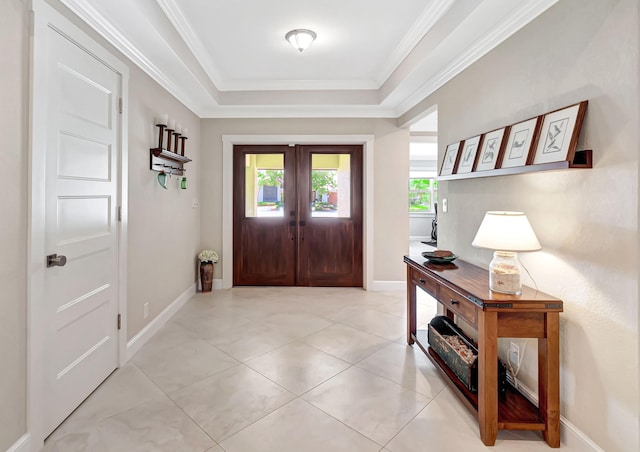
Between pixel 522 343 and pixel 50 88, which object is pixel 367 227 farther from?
pixel 50 88

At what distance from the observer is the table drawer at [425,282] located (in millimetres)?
2354

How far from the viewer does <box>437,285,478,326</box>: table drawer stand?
1824 mm

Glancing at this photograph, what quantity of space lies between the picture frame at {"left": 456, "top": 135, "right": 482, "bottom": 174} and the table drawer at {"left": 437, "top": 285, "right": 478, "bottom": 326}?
98cm

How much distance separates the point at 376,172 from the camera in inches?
177

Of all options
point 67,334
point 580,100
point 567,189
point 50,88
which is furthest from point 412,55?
point 67,334

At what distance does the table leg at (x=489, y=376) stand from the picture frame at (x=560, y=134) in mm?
858

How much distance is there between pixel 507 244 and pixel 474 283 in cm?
37

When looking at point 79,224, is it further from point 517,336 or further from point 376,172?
point 376,172

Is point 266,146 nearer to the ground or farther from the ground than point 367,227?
farther from the ground

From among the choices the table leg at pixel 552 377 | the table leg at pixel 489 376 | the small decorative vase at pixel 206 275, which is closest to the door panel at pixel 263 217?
the small decorative vase at pixel 206 275

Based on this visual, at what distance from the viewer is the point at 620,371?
1439mm

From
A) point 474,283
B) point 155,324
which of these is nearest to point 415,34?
point 474,283

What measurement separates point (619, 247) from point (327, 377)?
1.84 m

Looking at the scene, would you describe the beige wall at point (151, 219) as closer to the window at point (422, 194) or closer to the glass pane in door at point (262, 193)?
the glass pane in door at point (262, 193)
